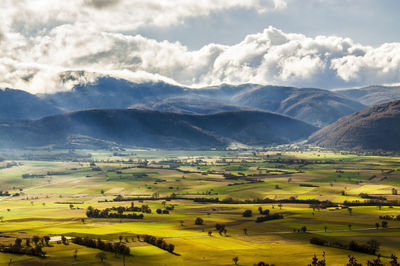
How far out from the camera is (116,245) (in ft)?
368

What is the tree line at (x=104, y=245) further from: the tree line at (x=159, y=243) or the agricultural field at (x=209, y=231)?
the tree line at (x=159, y=243)

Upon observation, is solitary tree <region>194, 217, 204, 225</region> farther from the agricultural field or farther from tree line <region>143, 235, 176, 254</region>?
tree line <region>143, 235, 176, 254</region>

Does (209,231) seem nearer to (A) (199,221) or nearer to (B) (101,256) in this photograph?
(A) (199,221)

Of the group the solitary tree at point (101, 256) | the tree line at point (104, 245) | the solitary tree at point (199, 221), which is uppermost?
the solitary tree at point (199, 221)

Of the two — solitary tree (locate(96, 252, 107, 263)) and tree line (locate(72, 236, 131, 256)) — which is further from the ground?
tree line (locate(72, 236, 131, 256))

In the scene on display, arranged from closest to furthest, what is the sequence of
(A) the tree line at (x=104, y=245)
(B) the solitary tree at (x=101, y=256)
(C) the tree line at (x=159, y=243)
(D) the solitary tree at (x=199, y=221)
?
(B) the solitary tree at (x=101, y=256) → (A) the tree line at (x=104, y=245) → (C) the tree line at (x=159, y=243) → (D) the solitary tree at (x=199, y=221)

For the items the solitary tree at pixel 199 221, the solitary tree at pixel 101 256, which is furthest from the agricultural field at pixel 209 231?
the solitary tree at pixel 199 221

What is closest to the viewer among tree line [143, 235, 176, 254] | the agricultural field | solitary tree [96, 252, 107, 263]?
solitary tree [96, 252, 107, 263]

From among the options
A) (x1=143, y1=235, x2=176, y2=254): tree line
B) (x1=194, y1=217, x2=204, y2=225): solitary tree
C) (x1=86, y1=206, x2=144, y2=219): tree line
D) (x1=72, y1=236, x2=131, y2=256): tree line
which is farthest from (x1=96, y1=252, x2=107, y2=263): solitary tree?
(x1=86, y1=206, x2=144, y2=219): tree line

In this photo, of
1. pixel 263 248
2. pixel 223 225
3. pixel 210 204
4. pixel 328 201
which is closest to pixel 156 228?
pixel 223 225

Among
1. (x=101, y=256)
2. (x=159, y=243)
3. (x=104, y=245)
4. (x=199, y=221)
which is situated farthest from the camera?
(x=199, y=221)


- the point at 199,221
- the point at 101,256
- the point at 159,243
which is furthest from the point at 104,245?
the point at 199,221

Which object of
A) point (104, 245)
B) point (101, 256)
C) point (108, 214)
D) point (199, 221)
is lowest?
point (101, 256)

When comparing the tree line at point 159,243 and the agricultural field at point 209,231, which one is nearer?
the agricultural field at point 209,231
